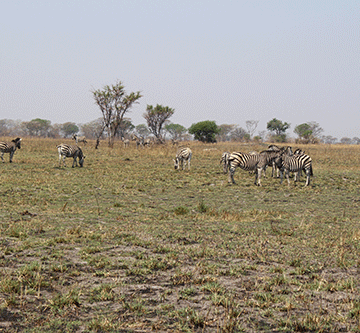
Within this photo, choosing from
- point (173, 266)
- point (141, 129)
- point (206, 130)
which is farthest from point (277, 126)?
point (173, 266)

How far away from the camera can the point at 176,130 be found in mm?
114062

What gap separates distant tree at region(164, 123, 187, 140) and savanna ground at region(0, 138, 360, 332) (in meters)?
102

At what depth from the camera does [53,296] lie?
181 inches

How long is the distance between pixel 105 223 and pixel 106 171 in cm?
1169

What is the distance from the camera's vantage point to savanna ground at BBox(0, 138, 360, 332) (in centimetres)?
413

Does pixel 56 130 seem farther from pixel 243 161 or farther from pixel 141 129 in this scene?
pixel 243 161

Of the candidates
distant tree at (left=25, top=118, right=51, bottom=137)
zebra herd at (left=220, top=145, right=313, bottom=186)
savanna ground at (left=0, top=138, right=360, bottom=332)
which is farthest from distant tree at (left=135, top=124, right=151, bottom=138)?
savanna ground at (left=0, top=138, right=360, bottom=332)

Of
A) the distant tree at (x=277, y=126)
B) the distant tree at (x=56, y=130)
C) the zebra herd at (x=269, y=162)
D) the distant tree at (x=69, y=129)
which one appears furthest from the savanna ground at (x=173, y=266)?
the distant tree at (x=69, y=129)

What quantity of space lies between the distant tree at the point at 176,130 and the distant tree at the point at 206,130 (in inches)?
1786

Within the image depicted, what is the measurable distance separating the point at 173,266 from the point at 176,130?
109m

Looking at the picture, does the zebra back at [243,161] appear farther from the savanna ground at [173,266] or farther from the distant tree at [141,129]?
the distant tree at [141,129]

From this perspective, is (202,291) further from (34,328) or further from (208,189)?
(208,189)

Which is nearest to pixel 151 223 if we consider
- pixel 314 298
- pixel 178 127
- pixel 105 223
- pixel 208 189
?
pixel 105 223

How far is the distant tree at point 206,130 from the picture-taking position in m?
67.2
